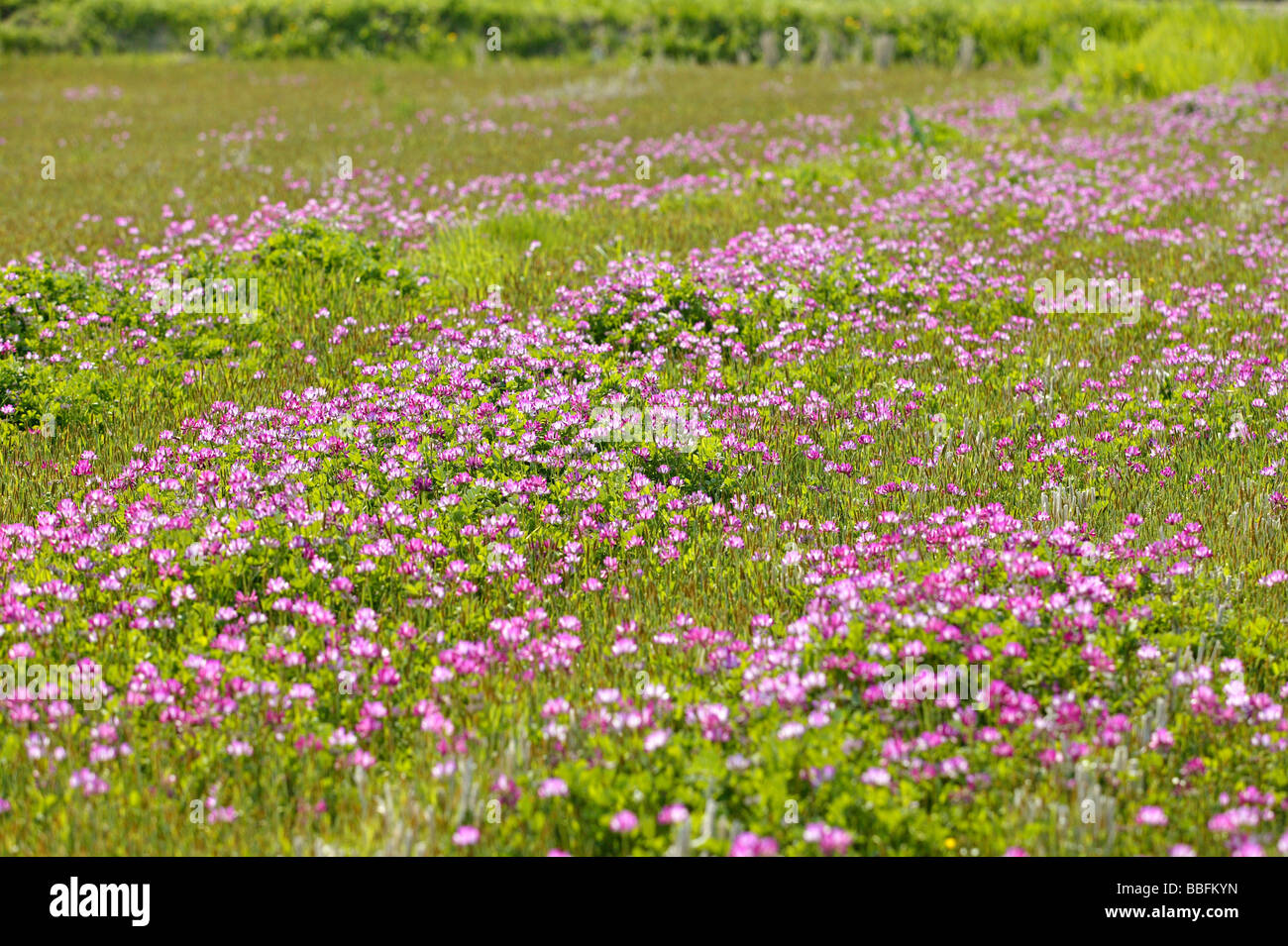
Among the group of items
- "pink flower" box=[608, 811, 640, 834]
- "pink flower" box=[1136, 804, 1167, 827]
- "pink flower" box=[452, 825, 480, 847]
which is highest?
"pink flower" box=[1136, 804, 1167, 827]

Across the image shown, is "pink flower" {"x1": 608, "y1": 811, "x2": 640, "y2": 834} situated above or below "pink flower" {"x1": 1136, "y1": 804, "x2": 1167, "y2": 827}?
A: below

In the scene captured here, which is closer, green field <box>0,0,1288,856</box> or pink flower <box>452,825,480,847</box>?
pink flower <box>452,825,480,847</box>

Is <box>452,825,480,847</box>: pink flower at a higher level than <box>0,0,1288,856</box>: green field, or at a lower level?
lower

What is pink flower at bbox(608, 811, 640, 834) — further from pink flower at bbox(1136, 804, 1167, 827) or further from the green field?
pink flower at bbox(1136, 804, 1167, 827)

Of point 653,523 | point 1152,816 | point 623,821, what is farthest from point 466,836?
point 653,523

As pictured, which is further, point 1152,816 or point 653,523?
point 653,523

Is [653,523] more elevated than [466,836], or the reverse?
[653,523]

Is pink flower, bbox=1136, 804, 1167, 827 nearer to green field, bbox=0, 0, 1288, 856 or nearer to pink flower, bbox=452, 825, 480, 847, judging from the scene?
green field, bbox=0, 0, 1288, 856

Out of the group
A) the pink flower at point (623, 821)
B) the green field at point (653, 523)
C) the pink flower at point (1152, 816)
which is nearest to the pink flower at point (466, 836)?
the green field at point (653, 523)

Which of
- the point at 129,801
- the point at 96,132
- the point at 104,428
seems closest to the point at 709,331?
the point at 104,428

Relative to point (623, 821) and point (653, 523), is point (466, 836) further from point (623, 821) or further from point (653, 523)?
point (653, 523)

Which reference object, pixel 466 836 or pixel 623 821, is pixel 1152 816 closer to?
pixel 623 821

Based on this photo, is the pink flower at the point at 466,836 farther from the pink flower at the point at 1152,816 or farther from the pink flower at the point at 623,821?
the pink flower at the point at 1152,816

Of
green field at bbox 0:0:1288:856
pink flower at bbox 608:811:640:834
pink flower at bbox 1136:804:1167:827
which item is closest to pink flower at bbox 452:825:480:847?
green field at bbox 0:0:1288:856
